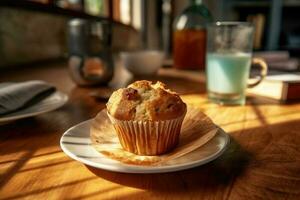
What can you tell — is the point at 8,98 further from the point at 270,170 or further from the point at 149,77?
the point at 149,77

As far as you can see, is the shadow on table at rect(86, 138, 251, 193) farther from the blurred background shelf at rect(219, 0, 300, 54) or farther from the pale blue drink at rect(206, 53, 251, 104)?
the blurred background shelf at rect(219, 0, 300, 54)

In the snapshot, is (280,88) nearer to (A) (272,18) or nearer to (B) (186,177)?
(B) (186,177)

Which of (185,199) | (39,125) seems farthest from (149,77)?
(185,199)

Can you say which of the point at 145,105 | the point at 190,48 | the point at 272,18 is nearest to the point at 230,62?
the point at 145,105

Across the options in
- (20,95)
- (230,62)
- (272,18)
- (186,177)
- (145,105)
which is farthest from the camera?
A: (272,18)

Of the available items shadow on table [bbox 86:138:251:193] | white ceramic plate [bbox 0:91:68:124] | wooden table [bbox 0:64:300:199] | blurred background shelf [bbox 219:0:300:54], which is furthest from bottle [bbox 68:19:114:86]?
blurred background shelf [bbox 219:0:300:54]

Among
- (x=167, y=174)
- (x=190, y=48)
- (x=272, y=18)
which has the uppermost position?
(x=272, y=18)

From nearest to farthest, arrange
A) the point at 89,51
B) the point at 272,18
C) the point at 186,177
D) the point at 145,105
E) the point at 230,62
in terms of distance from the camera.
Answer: the point at 186,177 → the point at 145,105 → the point at 230,62 → the point at 89,51 → the point at 272,18
